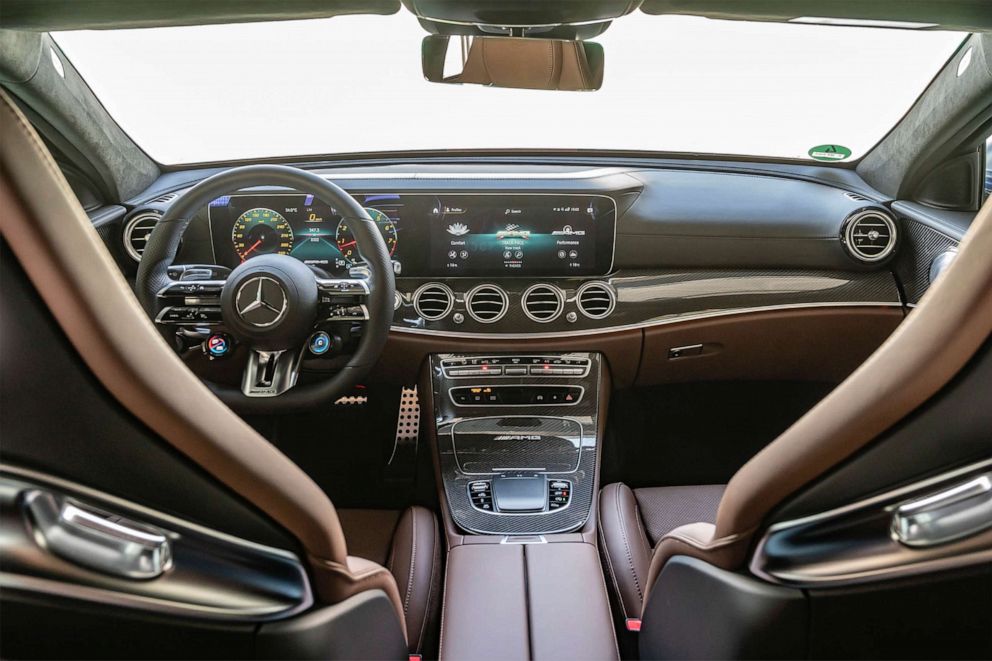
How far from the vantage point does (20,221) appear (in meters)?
0.66

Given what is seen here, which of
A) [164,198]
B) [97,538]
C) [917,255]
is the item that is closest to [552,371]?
[917,255]

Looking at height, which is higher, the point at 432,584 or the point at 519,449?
the point at 519,449

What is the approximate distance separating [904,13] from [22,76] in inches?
74.5

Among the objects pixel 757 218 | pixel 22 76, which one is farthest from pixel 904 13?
pixel 22 76

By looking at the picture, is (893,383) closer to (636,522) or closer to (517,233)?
(636,522)

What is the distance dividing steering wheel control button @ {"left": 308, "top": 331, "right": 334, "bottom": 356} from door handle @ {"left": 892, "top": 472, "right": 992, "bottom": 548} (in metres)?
1.46

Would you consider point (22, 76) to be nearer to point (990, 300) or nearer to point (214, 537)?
point (214, 537)

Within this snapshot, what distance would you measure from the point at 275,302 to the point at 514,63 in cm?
82

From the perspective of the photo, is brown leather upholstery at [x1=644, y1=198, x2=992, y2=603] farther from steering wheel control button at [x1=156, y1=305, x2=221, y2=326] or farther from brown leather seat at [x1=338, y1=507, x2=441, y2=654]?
steering wheel control button at [x1=156, y1=305, x2=221, y2=326]

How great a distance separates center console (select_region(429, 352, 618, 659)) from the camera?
1669 millimetres

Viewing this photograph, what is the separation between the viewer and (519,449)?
91.7 inches

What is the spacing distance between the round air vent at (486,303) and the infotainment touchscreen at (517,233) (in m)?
0.06

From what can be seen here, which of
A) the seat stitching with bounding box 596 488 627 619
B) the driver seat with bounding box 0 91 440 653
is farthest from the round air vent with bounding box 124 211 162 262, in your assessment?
the driver seat with bounding box 0 91 440 653

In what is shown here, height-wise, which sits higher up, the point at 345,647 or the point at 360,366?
the point at 360,366
